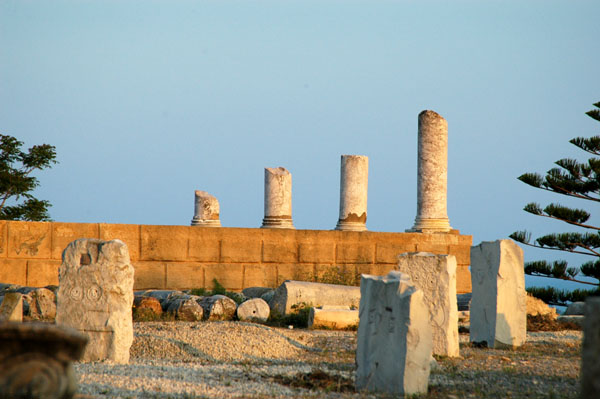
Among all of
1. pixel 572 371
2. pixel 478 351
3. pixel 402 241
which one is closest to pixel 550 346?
pixel 478 351

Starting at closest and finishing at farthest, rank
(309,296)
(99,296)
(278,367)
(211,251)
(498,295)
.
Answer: (278,367), (99,296), (498,295), (309,296), (211,251)

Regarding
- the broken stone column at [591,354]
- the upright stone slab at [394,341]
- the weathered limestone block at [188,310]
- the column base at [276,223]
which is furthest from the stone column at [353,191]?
the broken stone column at [591,354]

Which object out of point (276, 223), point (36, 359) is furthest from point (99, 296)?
point (276, 223)

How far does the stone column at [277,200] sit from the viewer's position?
59.7ft

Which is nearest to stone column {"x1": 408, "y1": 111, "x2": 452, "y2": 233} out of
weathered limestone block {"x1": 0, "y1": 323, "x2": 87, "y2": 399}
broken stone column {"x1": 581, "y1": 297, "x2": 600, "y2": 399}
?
broken stone column {"x1": 581, "y1": 297, "x2": 600, "y2": 399}

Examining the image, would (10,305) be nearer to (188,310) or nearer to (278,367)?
(278,367)

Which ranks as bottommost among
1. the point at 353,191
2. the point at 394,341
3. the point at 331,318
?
the point at 331,318

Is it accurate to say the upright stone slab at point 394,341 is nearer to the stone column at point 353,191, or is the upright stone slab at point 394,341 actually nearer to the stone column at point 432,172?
the stone column at point 432,172

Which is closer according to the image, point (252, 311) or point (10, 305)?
point (10, 305)

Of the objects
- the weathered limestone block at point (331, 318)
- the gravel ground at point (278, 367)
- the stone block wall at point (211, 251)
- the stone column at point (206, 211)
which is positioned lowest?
the gravel ground at point (278, 367)

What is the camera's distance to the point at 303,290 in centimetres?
1333

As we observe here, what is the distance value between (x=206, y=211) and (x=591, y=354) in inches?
617

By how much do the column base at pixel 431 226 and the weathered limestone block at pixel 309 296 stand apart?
4493mm

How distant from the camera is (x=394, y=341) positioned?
676cm
